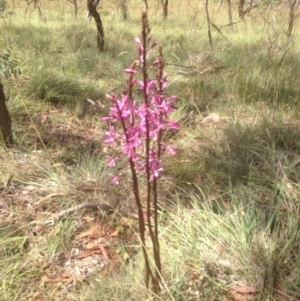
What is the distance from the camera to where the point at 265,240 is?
1738 millimetres

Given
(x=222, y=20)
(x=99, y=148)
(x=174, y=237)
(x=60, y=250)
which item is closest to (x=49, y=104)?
(x=99, y=148)

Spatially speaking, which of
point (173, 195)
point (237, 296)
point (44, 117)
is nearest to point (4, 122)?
point (44, 117)

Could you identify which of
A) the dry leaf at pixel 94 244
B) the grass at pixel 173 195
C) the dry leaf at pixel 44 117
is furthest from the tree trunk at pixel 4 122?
the dry leaf at pixel 94 244

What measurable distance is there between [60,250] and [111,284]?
464 millimetres

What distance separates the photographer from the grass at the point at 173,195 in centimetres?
166

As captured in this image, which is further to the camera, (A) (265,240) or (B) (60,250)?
(B) (60,250)

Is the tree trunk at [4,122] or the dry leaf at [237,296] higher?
the tree trunk at [4,122]

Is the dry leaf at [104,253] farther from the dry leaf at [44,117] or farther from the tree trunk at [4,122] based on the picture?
the dry leaf at [44,117]

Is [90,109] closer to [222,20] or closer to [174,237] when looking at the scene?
[174,237]

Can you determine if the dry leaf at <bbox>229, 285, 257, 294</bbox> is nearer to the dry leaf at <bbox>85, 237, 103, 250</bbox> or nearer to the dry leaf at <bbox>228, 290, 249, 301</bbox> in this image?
the dry leaf at <bbox>228, 290, 249, 301</bbox>

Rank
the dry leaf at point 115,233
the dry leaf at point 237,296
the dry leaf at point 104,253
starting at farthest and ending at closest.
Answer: the dry leaf at point 115,233, the dry leaf at point 104,253, the dry leaf at point 237,296

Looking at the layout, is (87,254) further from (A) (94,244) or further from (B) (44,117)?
(B) (44,117)

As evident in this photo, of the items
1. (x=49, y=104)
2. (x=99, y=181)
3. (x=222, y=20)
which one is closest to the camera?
(x=99, y=181)

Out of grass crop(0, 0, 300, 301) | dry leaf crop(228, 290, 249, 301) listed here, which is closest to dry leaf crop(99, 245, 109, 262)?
grass crop(0, 0, 300, 301)
